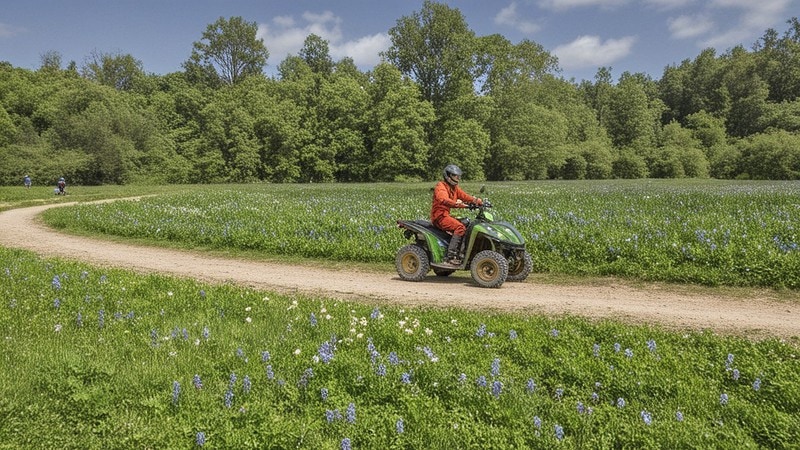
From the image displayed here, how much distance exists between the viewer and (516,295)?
8.92 m

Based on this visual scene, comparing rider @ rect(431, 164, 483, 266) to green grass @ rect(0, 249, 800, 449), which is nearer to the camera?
green grass @ rect(0, 249, 800, 449)

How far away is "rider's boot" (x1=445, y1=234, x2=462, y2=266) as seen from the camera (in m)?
10.0

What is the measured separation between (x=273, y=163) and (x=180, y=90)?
83.0 ft

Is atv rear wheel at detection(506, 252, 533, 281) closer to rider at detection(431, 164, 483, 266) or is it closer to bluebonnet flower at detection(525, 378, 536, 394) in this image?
rider at detection(431, 164, 483, 266)

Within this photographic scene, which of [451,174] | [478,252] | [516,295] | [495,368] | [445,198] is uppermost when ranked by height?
[451,174]

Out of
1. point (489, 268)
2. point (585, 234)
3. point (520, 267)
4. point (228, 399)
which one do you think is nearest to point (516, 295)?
point (489, 268)

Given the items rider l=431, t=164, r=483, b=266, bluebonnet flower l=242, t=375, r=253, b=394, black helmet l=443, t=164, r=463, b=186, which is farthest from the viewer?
rider l=431, t=164, r=483, b=266

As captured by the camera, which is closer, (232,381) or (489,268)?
(232,381)

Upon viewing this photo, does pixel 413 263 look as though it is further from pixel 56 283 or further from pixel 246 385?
pixel 56 283

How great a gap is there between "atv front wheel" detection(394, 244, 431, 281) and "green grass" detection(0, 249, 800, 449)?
3.16m

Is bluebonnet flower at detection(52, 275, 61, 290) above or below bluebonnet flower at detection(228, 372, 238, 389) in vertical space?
above

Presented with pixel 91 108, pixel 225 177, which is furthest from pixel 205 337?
pixel 91 108

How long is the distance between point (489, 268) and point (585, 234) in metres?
4.23

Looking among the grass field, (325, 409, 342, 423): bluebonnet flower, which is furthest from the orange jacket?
(325, 409, 342, 423): bluebonnet flower
